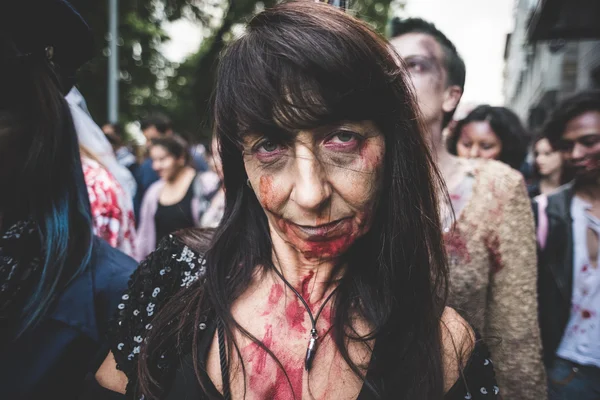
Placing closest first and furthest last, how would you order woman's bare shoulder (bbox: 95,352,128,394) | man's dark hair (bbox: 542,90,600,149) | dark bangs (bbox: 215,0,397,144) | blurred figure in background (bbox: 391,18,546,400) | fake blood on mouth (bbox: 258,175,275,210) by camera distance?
dark bangs (bbox: 215,0,397,144) < fake blood on mouth (bbox: 258,175,275,210) < woman's bare shoulder (bbox: 95,352,128,394) < blurred figure in background (bbox: 391,18,546,400) < man's dark hair (bbox: 542,90,600,149)

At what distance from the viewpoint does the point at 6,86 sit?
4.64 feet

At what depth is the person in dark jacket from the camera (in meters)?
1.39

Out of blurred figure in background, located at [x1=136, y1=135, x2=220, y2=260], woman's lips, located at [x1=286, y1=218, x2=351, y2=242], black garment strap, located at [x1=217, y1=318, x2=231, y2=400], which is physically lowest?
blurred figure in background, located at [x1=136, y1=135, x2=220, y2=260]

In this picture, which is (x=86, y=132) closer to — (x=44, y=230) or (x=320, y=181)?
(x=44, y=230)

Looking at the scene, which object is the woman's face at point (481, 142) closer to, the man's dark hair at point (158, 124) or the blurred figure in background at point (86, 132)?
the blurred figure in background at point (86, 132)

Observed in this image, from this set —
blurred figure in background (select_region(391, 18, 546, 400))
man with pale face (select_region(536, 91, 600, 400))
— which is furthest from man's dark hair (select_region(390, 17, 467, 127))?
man with pale face (select_region(536, 91, 600, 400))

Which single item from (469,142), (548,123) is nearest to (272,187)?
(548,123)

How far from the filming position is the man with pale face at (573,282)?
240 centimetres

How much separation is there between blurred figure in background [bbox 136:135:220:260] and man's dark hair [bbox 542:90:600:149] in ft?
10.2

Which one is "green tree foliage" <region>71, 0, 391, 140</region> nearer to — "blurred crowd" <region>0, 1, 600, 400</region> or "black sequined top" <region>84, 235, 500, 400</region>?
"blurred crowd" <region>0, 1, 600, 400</region>

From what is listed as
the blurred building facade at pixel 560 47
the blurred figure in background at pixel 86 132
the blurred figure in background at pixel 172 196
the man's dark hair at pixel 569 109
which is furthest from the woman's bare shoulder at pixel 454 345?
the blurred figure in background at pixel 172 196

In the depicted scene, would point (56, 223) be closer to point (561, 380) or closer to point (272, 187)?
point (272, 187)

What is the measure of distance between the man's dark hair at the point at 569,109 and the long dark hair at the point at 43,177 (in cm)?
298

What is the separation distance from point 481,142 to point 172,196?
9.99 ft
